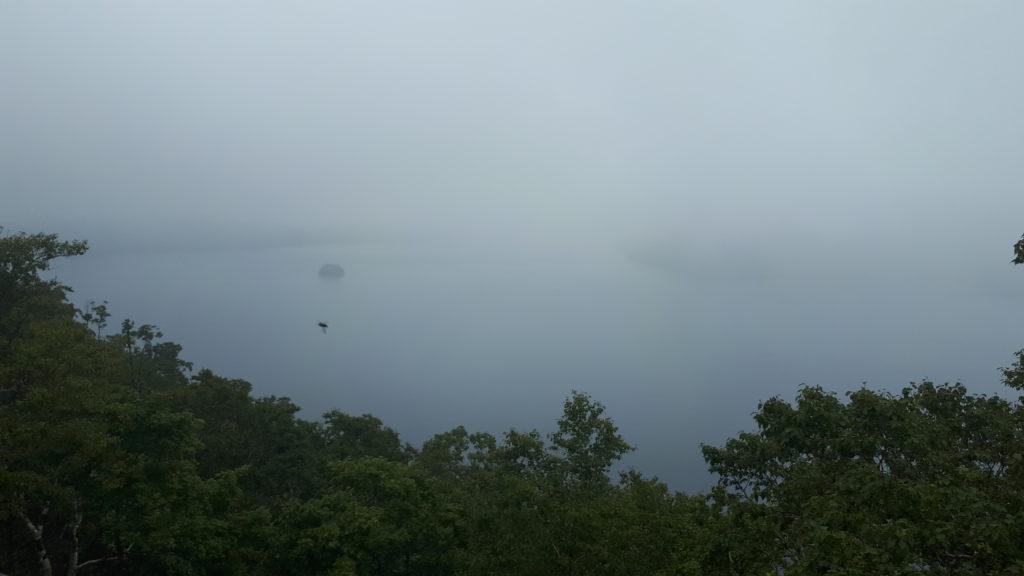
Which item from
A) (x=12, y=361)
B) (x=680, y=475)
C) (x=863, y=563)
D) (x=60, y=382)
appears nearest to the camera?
(x=863, y=563)

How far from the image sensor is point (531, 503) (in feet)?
42.5

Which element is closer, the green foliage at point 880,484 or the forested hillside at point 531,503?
the green foliage at point 880,484

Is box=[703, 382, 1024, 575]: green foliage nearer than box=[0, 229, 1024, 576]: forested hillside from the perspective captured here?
Yes

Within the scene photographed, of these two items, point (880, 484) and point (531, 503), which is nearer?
point (880, 484)

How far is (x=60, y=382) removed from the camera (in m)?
14.3

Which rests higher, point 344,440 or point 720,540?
point 720,540

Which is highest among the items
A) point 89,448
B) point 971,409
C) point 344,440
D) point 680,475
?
point 971,409

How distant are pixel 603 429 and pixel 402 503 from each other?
785 cm

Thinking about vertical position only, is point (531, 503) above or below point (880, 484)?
below

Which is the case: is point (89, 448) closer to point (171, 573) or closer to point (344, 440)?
point (171, 573)

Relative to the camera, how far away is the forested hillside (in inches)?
316

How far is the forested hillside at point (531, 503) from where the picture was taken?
8039mm

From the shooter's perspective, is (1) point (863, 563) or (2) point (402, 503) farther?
(2) point (402, 503)

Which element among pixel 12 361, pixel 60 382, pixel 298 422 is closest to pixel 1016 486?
pixel 60 382
